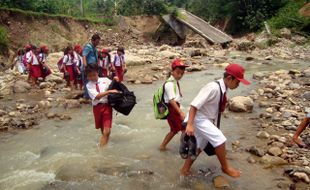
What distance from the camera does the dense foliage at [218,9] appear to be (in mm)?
25844

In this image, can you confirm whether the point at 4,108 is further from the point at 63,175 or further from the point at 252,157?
the point at 252,157

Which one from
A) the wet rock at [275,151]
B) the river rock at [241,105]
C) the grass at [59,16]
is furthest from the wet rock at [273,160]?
the grass at [59,16]

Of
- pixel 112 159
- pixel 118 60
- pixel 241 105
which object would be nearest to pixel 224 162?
pixel 112 159

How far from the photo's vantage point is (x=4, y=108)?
9.87 metres

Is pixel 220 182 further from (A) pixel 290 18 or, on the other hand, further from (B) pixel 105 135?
(A) pixel 290 18

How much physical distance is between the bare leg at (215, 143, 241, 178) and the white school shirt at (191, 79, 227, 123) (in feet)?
1.31

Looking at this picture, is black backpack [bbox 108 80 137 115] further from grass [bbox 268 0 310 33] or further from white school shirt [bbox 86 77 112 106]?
grass [bbox 268 0 310 33]

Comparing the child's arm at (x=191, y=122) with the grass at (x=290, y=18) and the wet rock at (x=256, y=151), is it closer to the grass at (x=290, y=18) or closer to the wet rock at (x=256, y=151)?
the wet rock at (x=256, y=151)

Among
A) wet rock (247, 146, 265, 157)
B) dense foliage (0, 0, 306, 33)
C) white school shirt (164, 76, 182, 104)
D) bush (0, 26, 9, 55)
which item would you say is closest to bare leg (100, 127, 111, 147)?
white school shirt (164, 76, 182, 104)

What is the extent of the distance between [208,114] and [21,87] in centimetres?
923

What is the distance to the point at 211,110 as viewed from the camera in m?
4.69

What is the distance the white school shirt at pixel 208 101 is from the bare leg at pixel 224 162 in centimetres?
40

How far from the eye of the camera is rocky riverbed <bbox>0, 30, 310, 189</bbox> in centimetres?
591

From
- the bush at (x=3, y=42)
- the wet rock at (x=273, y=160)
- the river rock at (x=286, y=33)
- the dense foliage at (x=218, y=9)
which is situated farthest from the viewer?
the dense foliage at (x=218, y=9)
